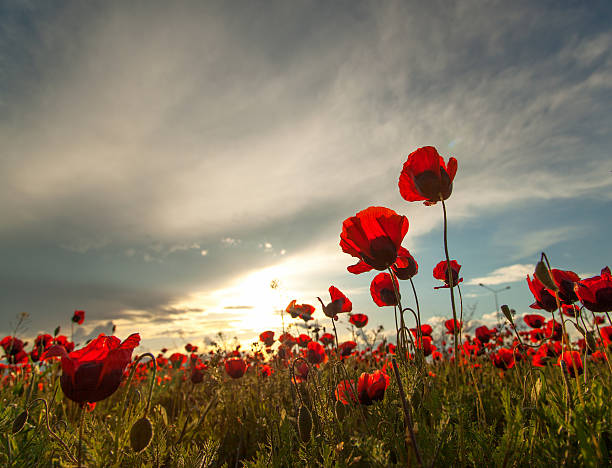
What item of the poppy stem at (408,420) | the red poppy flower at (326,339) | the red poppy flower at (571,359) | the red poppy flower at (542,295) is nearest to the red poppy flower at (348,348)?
the red poppy flower at (326,339)

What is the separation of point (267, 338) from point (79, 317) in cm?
372

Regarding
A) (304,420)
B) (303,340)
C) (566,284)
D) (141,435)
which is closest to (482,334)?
(303,340)

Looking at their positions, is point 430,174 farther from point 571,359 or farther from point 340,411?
point 571,359

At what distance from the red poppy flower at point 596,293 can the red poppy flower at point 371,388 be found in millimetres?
1243

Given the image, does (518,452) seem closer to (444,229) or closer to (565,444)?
(565,444)

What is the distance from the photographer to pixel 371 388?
6.65 ft

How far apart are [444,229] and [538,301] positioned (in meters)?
1.09

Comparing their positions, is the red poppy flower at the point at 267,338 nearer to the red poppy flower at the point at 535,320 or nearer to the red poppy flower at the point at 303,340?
the red poppy flower at the point at 303,340

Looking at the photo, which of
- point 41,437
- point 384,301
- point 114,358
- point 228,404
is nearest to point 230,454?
point 228,404

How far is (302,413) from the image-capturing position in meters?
1.76

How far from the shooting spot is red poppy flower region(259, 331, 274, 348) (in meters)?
4.91

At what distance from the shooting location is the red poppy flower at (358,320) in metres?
4.19

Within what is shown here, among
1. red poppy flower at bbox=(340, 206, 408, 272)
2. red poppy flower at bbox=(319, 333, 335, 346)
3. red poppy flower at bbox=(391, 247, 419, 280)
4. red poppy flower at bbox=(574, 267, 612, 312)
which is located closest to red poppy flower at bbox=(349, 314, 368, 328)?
red poppy flower at bbox=(319, 333, 335, 346)

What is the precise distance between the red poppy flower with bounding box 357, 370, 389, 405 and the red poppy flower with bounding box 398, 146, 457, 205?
1077 millimetres
